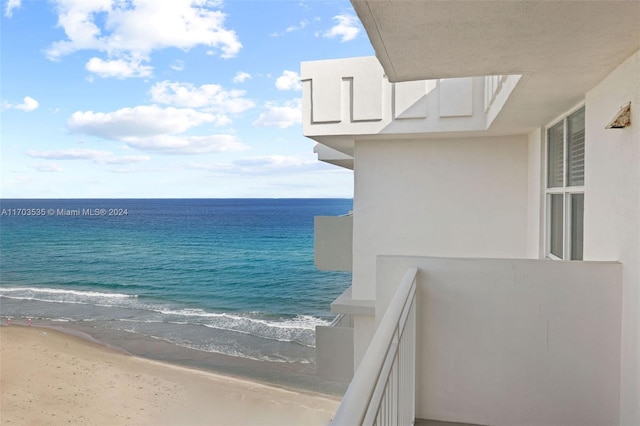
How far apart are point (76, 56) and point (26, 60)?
7.18 meters

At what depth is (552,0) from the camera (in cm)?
173

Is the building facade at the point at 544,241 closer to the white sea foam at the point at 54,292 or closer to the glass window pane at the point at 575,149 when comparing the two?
the glass window pane at the point at 575,149

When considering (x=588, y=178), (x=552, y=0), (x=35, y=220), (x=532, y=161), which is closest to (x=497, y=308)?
(x=588, y=178)

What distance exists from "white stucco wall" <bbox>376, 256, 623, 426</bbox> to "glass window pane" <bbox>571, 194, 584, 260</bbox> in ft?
3.45

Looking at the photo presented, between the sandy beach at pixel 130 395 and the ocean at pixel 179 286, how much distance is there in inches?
75.7

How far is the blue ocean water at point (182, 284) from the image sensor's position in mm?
16922

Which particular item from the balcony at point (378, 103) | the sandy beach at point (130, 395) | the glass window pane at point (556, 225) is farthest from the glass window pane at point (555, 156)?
the sandy beach at point (130, 395)

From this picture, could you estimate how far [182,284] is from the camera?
1008 inches

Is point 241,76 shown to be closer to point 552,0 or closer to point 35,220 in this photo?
point 35,220

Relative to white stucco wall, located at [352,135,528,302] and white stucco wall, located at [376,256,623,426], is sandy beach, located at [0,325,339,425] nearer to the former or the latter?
white stucco wall, located at [352,135,528,302]

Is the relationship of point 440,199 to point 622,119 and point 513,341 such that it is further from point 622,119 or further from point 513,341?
point 622,119

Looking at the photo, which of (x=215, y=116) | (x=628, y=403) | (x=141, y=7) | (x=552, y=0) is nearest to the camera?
(x=552, y=0)

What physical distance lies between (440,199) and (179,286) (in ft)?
71.8

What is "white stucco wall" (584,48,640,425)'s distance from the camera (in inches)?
93.1
